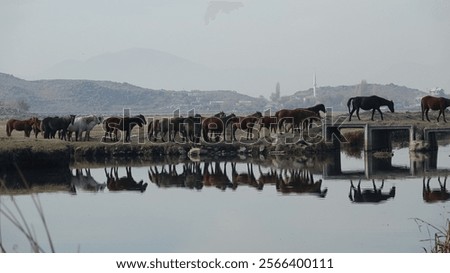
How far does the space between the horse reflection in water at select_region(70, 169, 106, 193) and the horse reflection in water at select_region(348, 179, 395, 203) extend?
2.88 m

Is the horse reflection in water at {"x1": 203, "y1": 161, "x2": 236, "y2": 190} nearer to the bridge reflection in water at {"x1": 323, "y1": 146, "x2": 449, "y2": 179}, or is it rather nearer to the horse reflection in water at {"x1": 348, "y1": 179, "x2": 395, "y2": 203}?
the bridge reflection in water at {"x1": 323, "y1": 146, "x2": 449, "y2": 179}

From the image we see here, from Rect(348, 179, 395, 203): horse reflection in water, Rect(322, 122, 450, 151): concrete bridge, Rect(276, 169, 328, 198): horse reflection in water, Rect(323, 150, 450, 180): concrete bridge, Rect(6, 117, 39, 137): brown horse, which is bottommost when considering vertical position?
Rect(348, 179, 395, 203): horse reflection in water

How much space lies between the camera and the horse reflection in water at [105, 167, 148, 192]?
884 cm

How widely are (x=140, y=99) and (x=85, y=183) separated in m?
3.30

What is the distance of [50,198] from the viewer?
740 cm

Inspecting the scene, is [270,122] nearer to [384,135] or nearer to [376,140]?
[376,140]

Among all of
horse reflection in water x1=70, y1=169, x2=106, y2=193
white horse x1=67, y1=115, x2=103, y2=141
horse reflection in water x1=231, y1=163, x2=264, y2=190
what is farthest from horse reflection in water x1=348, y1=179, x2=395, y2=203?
white horse x1=67, y1=115, x2=103, y2=141

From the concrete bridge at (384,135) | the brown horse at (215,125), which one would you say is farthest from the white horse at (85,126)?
the concrete bridge at (384,135)

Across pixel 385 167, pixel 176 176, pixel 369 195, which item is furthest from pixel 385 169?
pixel 176 176

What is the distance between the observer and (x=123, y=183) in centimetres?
925

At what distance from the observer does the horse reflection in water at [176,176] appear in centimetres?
921

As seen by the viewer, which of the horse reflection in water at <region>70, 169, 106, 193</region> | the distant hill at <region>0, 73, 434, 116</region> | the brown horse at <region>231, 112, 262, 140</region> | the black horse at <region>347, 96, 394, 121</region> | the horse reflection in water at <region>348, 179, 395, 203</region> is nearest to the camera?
the horse reflection in water at <region>348, 179, 395, 203</region>

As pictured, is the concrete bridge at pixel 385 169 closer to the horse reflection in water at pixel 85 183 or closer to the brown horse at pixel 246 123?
the brown horse at pixel 246 123

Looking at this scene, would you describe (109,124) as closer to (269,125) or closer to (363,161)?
(269,125)
